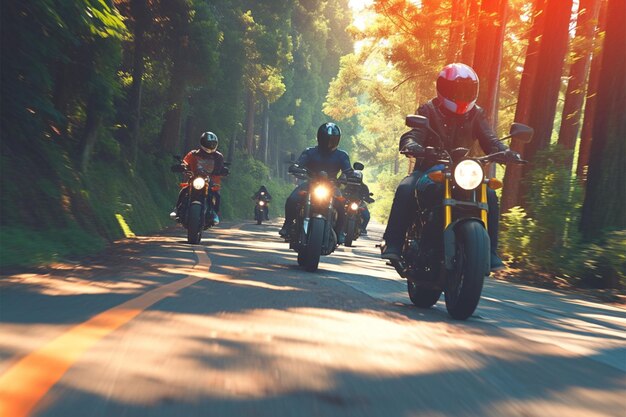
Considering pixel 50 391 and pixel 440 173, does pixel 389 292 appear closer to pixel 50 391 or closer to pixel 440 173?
pixel 440 173

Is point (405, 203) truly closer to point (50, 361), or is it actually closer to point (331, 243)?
point (331, 243)

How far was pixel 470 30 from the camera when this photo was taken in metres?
22.2

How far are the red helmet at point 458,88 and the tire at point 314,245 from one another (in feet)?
10.5

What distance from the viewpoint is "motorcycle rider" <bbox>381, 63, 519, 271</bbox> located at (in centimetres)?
622

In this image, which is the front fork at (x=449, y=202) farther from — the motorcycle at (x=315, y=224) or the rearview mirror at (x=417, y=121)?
the motorcycle at (x=315, y=224)

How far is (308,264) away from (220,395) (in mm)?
6213

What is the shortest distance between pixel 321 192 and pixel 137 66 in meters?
14.0

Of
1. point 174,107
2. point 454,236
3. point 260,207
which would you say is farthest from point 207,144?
point 260,207

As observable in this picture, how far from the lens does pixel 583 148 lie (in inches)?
874

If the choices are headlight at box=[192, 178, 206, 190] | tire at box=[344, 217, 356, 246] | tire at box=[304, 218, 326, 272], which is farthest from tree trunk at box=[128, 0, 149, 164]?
tire at box=[304, 218, 326, 272]

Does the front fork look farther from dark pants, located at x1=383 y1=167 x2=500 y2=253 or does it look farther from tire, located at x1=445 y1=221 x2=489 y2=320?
dark pants, located at x1=383 y1=167 x2=500 y2=253

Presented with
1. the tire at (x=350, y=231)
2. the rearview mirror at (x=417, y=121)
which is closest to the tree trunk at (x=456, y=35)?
the tire at (x=350, y=231)

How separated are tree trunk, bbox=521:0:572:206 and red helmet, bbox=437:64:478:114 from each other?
8086 millimetres

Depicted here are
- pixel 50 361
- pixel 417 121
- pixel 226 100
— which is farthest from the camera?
pixel 226 100
